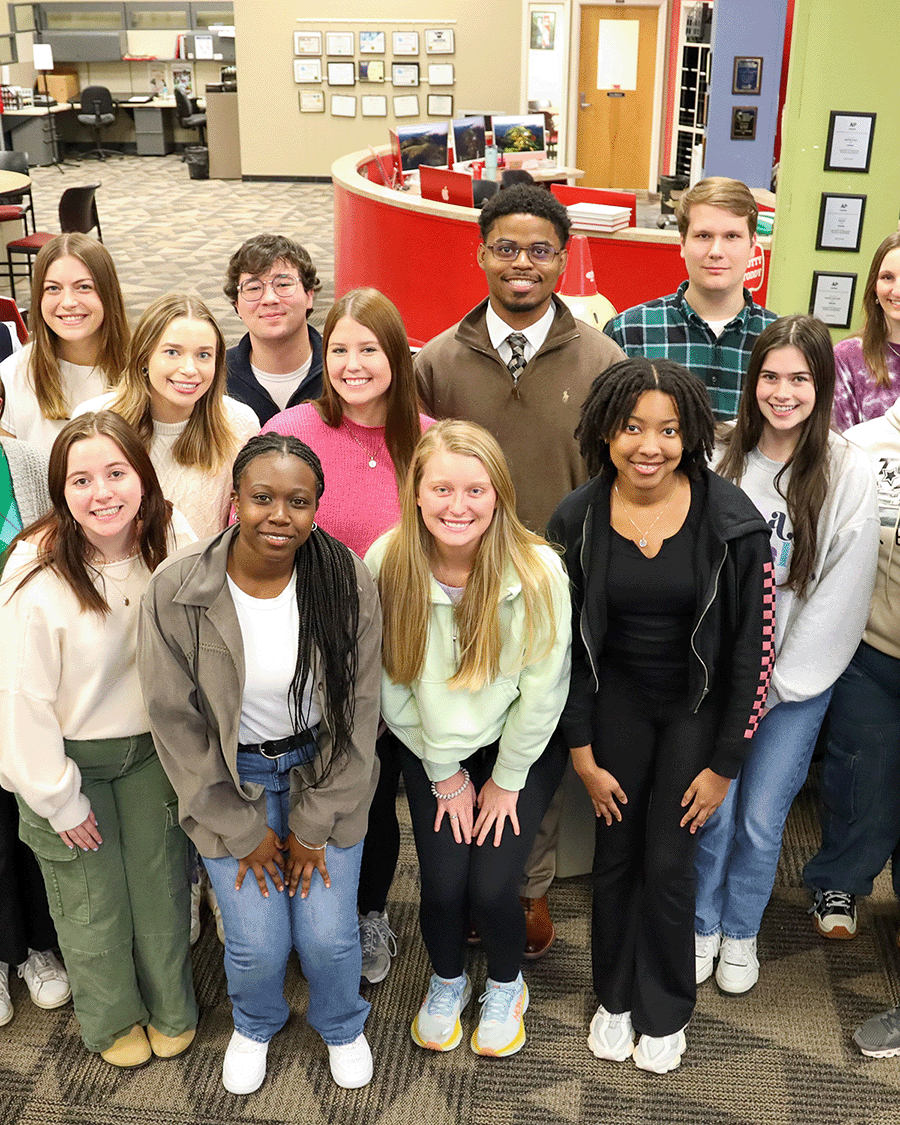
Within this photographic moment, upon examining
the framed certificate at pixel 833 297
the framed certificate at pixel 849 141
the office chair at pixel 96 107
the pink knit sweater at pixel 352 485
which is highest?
the office chair at pixel 96 107

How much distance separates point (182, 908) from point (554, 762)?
2.90 ft

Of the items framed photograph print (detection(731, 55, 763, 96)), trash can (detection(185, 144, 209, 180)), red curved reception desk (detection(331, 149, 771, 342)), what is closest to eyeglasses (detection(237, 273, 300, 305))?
red curved reception desk (detection(331, 149, 771, 342))

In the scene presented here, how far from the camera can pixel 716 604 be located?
2.13 m

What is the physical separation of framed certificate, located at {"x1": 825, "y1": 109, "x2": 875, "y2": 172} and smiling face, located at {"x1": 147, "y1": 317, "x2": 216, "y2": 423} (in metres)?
2.69

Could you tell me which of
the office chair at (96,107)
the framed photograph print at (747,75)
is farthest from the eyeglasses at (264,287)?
the office chair at (96,107)

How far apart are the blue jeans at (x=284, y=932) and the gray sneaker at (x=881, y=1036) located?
114 cm

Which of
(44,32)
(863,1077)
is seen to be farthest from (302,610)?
(44,32)

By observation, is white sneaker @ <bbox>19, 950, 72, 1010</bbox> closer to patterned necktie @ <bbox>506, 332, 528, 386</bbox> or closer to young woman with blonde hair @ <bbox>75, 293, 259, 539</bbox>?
young woman with blonde hair @ <bbox>75, 293, 259, 539</bbox>

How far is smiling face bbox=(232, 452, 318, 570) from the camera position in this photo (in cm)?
200

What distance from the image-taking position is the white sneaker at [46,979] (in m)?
2.55

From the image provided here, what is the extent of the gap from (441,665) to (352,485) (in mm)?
505

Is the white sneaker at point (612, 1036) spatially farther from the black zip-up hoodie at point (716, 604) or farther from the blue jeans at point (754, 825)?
the black zip-up hoodie at point (716, 604)

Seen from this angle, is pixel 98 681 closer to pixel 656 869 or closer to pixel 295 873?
pixel 295 873

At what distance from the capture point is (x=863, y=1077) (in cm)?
237
